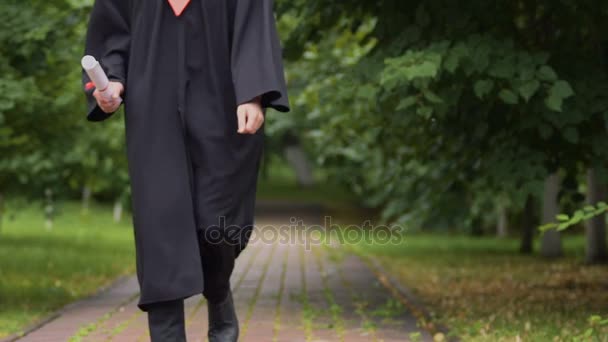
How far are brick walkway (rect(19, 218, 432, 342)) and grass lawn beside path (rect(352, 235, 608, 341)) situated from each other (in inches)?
18.1

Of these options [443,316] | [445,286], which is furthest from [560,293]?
[443,316]

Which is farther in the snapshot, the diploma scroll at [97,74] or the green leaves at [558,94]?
the green leaves at [558,94]

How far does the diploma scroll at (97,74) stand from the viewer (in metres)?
3.87

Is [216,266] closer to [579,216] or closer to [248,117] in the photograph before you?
[248,117]

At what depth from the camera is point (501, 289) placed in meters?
10.7

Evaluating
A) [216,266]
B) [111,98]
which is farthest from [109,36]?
[216,266]

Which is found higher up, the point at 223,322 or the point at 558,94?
the point at 558,94

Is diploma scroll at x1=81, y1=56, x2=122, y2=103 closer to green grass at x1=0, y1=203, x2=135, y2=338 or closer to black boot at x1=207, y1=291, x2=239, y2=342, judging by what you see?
black boot at x1=207, y1=291, x2=239, y2=342

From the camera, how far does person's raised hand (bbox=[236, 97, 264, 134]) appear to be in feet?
13.2

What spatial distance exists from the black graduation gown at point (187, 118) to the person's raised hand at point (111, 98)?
0.21 feet

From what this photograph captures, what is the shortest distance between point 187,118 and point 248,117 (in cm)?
26

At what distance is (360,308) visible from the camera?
8508 mm

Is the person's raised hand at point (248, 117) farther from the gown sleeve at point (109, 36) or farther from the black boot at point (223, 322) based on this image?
the black boot at point (223, 322)

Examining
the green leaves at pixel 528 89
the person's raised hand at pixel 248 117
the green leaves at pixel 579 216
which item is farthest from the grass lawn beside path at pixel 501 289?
the person's raised hand at pixel 248 117
